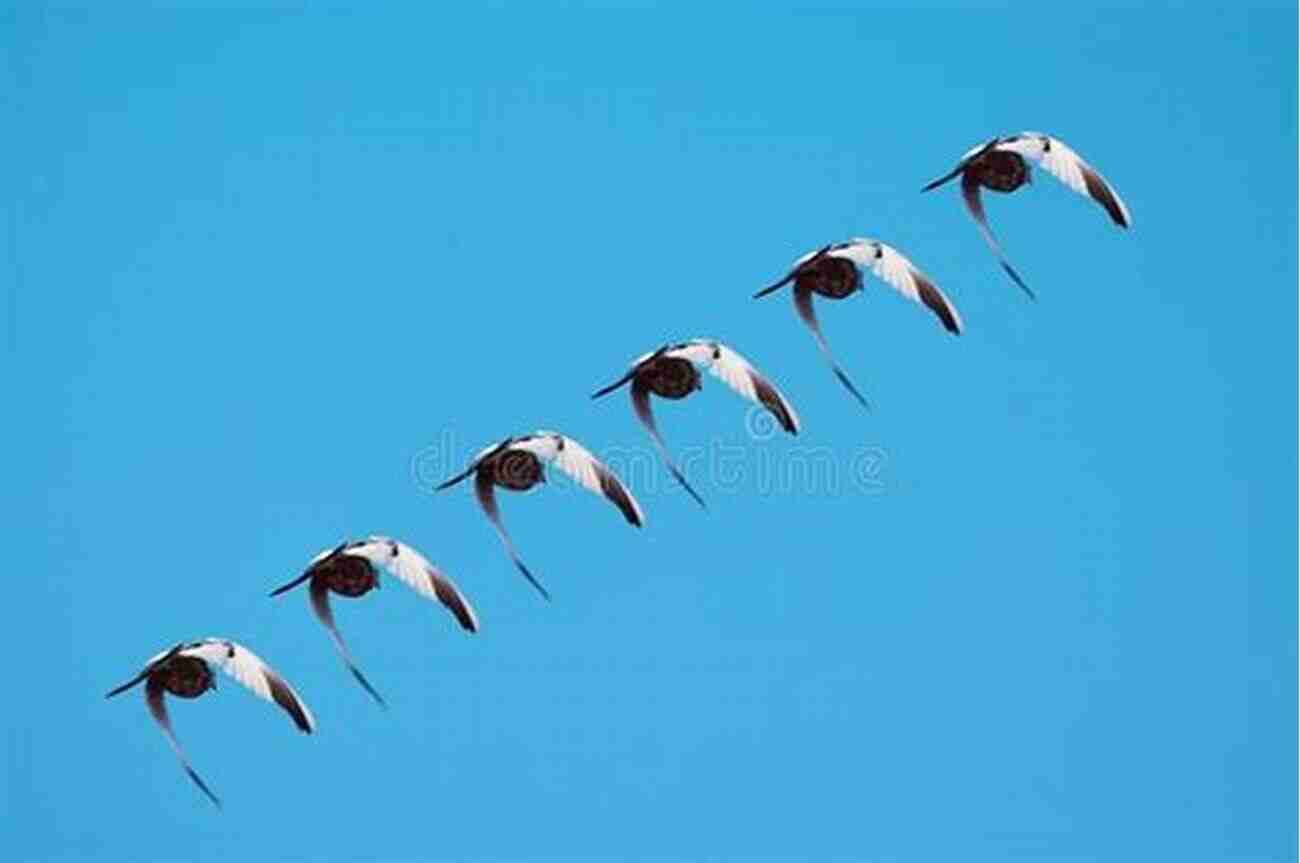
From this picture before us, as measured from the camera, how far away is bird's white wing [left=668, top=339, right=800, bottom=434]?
26828mm

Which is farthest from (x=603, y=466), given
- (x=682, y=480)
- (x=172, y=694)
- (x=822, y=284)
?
(x=172, y=694)

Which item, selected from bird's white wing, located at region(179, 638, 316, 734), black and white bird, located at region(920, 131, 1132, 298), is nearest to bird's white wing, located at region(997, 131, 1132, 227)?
black and white bird, located at region(920, 131, 1132, 298)

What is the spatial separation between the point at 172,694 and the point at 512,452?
3.84 m

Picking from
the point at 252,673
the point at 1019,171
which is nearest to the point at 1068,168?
the point at 1019,171

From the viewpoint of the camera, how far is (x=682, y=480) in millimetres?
27094

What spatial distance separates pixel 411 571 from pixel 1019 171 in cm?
655

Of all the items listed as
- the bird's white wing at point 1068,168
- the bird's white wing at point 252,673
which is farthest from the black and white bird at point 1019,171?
the bird's white wing at point 252,673

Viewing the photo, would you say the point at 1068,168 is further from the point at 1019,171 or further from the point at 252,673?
the point at 252,673

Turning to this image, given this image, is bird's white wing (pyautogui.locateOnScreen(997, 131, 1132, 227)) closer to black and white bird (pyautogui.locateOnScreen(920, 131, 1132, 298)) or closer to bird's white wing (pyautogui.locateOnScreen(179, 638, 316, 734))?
black and white bird (pyautogui.locateOnScreen(920, 131, 1132, 298))

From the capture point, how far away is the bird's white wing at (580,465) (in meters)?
26.9

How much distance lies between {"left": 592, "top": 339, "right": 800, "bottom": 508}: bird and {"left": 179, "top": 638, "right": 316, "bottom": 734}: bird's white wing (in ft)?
13.4

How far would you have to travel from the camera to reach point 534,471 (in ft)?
89.0

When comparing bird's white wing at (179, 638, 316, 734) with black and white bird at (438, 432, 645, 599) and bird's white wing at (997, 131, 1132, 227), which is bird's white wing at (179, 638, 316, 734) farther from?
bird's white wing at (997, 131, 1132, 227)

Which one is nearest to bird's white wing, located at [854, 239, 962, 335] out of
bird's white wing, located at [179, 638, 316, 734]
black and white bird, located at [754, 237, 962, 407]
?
black and white bird, located at [754, 237, 962, 407]
